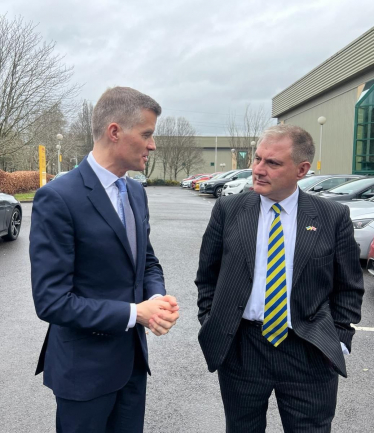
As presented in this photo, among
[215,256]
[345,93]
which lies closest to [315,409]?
[215,256]

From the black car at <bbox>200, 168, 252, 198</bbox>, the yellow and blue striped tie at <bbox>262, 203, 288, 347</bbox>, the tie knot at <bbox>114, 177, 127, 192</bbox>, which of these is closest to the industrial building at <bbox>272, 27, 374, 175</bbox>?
the black car at <bbox>200, 168, 252, 198</bbox>

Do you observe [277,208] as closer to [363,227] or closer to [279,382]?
[279,382]

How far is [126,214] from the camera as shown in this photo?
1792 millimetres

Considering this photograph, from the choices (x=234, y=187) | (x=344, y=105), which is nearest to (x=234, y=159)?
(x=344, y=105)

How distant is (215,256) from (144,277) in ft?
1.25

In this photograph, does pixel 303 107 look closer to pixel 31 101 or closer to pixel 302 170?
pixel 31 101

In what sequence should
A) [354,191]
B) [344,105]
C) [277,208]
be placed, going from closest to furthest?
[277,208], [354,191], [344,105]

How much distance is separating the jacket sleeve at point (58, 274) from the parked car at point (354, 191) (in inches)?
379

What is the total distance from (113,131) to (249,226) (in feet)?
2.52

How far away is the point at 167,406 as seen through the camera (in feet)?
10.0

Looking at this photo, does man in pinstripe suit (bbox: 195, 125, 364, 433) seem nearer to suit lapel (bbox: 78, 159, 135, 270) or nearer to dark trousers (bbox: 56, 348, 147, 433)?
dark trousers (bbox: 56, 348, 147, 433)

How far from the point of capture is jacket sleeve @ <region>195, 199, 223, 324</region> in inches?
83.7

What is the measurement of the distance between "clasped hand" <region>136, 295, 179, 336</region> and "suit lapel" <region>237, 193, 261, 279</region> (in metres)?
0.48

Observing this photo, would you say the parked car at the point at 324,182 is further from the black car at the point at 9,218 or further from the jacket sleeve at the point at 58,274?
the jacket sleeve at the point at 58,274
